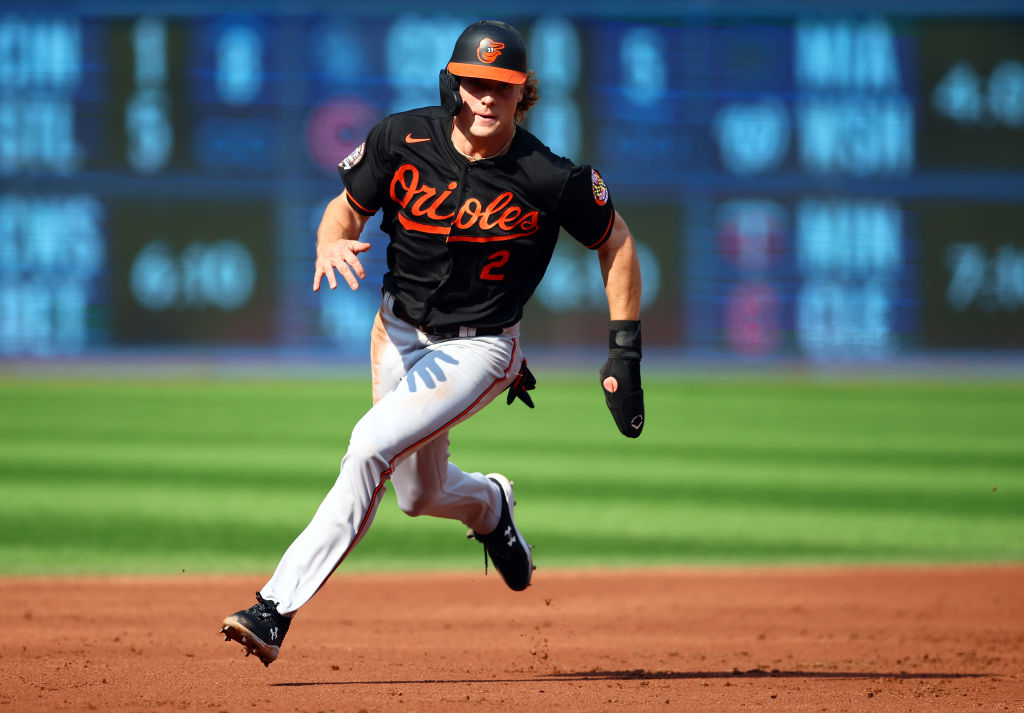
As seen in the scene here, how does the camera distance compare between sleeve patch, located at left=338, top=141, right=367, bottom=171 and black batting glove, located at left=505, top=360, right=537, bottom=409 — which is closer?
sleeve patch, located at left=338, top=141, right=367, bottom=171

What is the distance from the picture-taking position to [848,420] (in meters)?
13.4

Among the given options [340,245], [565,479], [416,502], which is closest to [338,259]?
[340,245]

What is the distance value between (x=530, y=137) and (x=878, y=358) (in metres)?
12.9

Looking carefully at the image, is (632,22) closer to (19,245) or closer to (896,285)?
(896,285)

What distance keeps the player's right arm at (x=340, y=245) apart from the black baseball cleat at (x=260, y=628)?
37.3 inches

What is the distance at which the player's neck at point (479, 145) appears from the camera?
4355mm

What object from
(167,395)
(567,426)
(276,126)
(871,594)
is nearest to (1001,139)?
(567,426)

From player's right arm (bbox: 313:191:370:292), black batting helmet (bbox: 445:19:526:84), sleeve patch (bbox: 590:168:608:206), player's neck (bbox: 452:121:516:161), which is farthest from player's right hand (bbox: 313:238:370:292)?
sleeve patch (bbox: 590:168:608:206)

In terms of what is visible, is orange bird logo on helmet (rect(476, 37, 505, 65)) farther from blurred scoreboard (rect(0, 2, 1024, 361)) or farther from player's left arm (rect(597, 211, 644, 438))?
blurred scoreboard (rect(0, 2, 1024, 361))

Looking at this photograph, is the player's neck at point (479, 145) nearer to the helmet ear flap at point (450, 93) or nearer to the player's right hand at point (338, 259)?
the helmet ear flap at point (450, 93)

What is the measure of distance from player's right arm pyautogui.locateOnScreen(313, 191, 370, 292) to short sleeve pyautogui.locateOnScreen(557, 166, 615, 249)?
2.12ft

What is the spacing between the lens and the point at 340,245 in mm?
4211

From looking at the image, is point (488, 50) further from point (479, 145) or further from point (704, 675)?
point (704, 675)

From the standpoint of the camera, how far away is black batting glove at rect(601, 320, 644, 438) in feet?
14.5
